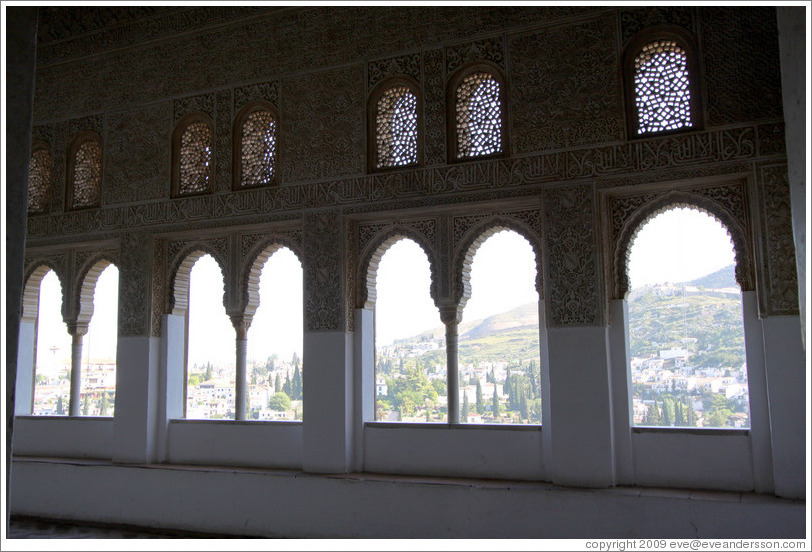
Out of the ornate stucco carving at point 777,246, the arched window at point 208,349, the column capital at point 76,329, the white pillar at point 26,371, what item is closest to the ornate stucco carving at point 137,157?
the arched window at point 208,349

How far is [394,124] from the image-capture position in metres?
6.57

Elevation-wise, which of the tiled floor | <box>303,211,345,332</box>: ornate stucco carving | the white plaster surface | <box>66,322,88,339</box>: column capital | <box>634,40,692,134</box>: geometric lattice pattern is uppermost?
<box>634,40,692,134</box>: geometric lattice pattern

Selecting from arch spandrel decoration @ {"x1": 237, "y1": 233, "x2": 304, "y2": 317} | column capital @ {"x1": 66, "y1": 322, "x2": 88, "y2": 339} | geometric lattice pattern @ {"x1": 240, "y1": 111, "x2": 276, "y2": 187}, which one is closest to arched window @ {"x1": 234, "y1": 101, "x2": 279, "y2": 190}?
geometric lattice pattern @ {"x1": 240, "y1": 111, "x2": 276, "y2": 187}

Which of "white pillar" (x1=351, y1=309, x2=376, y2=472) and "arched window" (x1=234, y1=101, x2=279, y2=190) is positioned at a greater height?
"arched window" (x1=234, y1=101, x2=279, y2=190)

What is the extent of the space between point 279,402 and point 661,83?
4.63m

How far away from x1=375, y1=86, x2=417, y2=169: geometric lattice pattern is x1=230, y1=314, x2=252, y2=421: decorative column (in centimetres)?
217

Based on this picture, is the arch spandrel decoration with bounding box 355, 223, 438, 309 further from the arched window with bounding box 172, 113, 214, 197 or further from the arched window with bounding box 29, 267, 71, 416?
the arched window with bounding box 29, 267, 71, 416

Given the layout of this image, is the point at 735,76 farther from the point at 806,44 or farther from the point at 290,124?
the point at 290,124

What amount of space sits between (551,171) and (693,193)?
1.13m

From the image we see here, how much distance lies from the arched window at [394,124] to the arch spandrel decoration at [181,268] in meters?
2.15

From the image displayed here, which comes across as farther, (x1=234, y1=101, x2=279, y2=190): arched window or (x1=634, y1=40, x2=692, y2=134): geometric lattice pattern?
(x1=234, y1=101, x2=279, y2=190): arched window

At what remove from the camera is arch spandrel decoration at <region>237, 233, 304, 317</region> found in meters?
7.04

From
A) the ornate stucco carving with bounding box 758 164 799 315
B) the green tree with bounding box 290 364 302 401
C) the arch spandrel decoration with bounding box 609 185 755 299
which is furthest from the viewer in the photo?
the green tree with bounding box 290 364 302 401

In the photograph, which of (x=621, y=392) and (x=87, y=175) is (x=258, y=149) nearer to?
(x=87, y=175)
